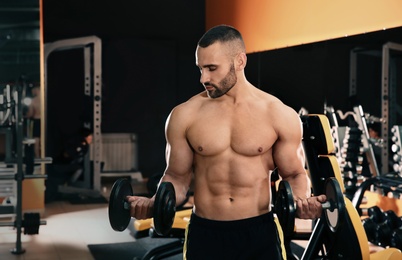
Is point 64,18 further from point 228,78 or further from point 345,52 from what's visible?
point 228,78

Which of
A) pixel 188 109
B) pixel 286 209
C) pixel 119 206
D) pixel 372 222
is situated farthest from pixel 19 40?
pixel 286 209

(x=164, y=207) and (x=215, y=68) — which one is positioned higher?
(x=215, y=68)

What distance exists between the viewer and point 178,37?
27.4ft

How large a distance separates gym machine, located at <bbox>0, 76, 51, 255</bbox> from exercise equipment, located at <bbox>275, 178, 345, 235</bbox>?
9.42 feet

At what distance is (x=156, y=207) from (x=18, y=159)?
2910 mm

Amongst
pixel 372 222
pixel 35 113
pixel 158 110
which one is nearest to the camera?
pixel 372 222

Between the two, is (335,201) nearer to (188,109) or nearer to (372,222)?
(188,109)

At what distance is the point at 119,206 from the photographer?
2107 millimetres

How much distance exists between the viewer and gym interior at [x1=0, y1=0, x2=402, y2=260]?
13.1 feet

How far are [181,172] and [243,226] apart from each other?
11.4 inches

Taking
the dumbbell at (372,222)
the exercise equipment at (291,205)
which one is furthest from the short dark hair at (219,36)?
the dumbbell at (372,222)

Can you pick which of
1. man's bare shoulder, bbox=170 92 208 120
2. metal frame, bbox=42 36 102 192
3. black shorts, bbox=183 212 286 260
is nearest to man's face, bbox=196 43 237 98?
man's bare shoulder, bbox=170 92 208 120

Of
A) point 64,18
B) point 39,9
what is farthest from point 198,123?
point 64,18

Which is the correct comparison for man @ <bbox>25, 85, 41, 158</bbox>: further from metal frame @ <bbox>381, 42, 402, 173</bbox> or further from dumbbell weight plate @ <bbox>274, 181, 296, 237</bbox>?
dumbbell weight plate @ <bbox>274, 181, 296, 237</bbox>
